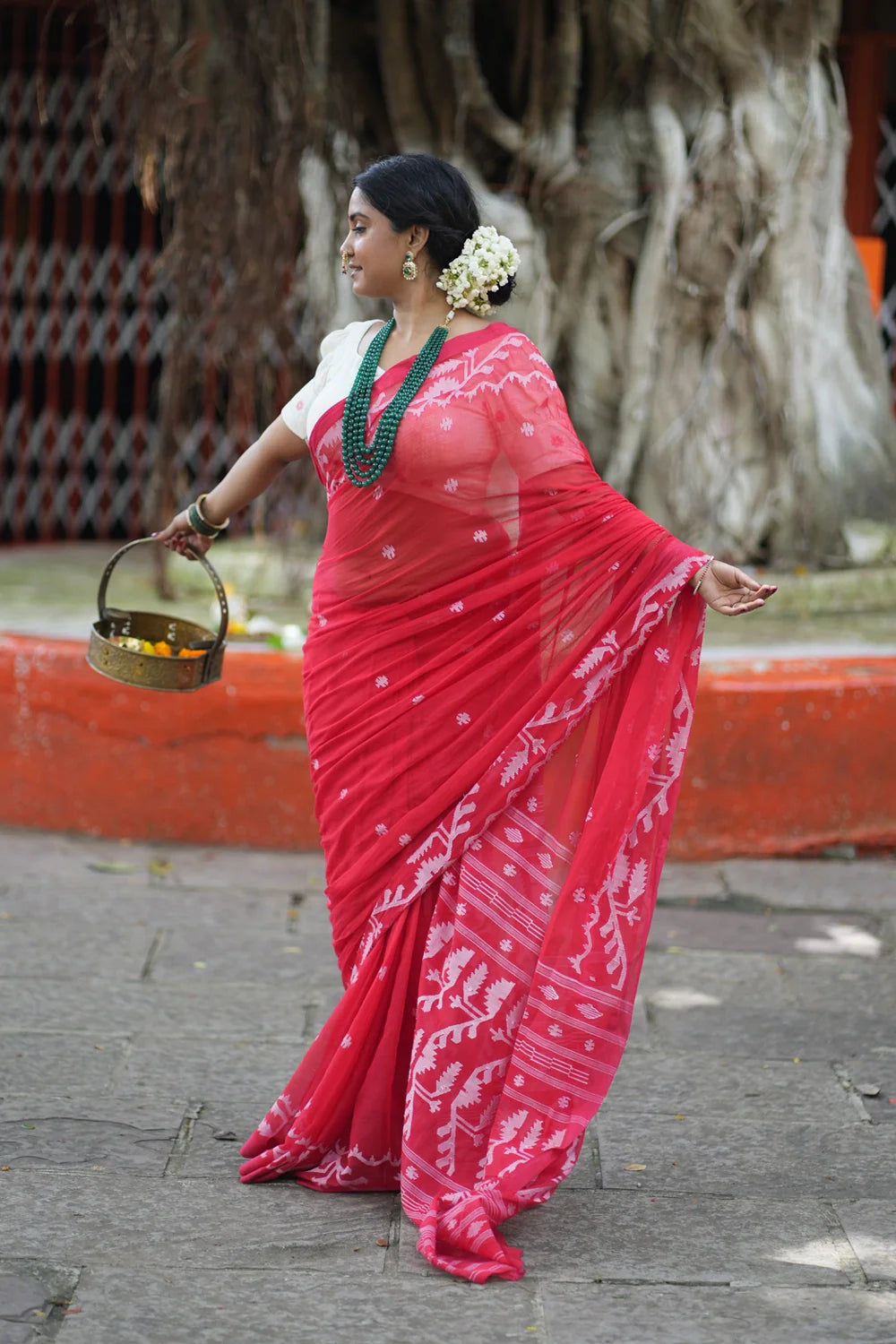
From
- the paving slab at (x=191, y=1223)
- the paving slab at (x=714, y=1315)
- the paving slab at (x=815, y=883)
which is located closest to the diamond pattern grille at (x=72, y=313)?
the paving slab at (x=815, y=883)

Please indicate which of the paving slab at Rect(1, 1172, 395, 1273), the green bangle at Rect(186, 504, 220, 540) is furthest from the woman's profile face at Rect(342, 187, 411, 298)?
the paving slab at Rect(1, 1172, 395, 1273)

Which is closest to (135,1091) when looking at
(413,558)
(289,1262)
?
(289,1262)

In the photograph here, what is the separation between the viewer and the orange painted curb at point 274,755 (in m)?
4.81

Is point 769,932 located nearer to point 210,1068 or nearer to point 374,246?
point 210,1068

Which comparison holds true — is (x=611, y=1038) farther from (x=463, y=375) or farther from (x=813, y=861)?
(x=813, y=861)

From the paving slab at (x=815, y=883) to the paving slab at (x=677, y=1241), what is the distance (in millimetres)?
1864

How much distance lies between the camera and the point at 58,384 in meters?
8.28

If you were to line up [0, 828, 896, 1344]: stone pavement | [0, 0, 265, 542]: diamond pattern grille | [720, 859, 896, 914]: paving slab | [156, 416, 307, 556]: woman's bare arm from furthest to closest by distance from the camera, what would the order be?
[0, 0, 265, 542]: diamond pattern grille → [720, 859, 896, 914]: paving slab → [156, 416, 307, 556]: woman's bare arm → [0, 828, 896, 1344]: stone pavement

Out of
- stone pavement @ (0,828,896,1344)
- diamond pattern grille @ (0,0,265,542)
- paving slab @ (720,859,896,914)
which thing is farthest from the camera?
diamond pattern grille @ (0,0,265,542)

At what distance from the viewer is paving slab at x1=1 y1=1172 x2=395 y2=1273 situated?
8.26 ft

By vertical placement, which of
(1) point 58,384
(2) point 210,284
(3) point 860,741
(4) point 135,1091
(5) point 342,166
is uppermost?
(5) point 342,166

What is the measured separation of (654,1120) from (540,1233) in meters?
0.53

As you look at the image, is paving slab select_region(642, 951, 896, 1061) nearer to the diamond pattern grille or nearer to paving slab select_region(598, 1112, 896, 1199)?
paving slab select_region(598, 1112, 896, 1199)

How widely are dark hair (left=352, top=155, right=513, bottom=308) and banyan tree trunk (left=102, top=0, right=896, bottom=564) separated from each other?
3.09 metres
